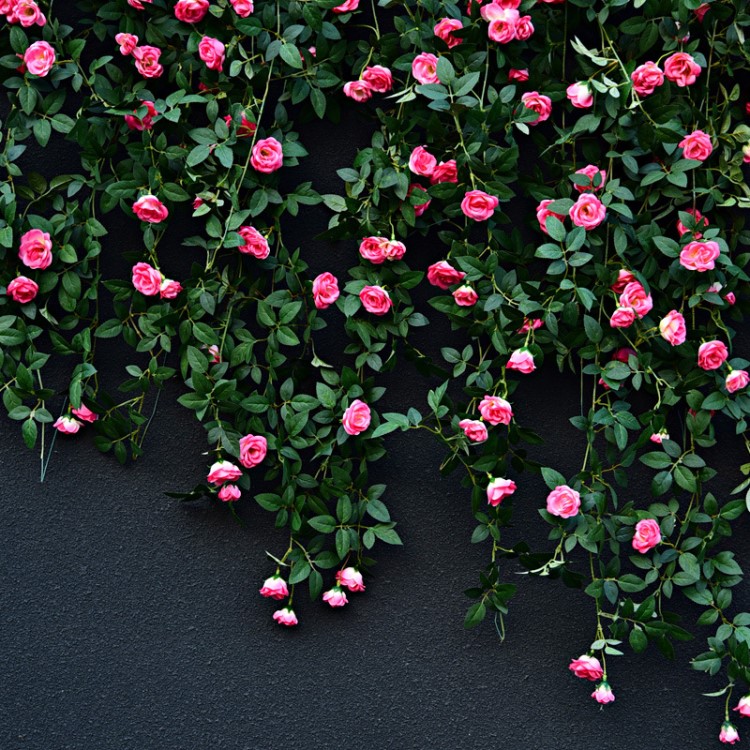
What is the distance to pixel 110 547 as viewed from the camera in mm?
1790

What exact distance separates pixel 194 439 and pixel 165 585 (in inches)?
12.3

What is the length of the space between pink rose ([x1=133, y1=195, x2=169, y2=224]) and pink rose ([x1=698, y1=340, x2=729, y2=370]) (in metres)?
1.08

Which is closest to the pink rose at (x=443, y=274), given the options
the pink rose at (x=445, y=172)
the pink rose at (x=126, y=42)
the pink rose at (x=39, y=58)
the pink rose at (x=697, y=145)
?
the pink rose at (x=445, y=172)

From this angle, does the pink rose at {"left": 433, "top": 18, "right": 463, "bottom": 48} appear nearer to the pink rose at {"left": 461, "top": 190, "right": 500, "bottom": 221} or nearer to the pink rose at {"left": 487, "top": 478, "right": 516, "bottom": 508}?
the pink rose at {"left": 461, "top": 190, "right": 500, "bottom": 221}

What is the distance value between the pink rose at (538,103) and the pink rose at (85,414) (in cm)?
106

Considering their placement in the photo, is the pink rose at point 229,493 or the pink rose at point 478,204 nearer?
the pink rose at point 478,204

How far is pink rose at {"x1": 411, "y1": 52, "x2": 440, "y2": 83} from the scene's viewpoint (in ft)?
5.27

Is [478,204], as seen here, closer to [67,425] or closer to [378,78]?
[378,78]

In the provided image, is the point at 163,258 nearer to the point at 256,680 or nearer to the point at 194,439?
the point at 194,439

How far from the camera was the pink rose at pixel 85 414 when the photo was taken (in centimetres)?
173

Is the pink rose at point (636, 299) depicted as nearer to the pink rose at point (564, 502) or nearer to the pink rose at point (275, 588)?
the pink rose at point (564, 502)

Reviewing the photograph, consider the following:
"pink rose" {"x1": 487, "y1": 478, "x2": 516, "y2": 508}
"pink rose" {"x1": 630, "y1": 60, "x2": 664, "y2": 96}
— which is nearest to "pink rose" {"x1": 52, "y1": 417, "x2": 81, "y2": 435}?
"pink rose" {"x1": 487, "y1": 478, "x2": 516, "y2": 508}

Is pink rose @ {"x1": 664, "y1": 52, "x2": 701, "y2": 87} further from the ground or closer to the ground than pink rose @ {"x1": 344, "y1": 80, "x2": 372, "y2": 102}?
further from the ground

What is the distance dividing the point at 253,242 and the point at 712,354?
0.91 meters
